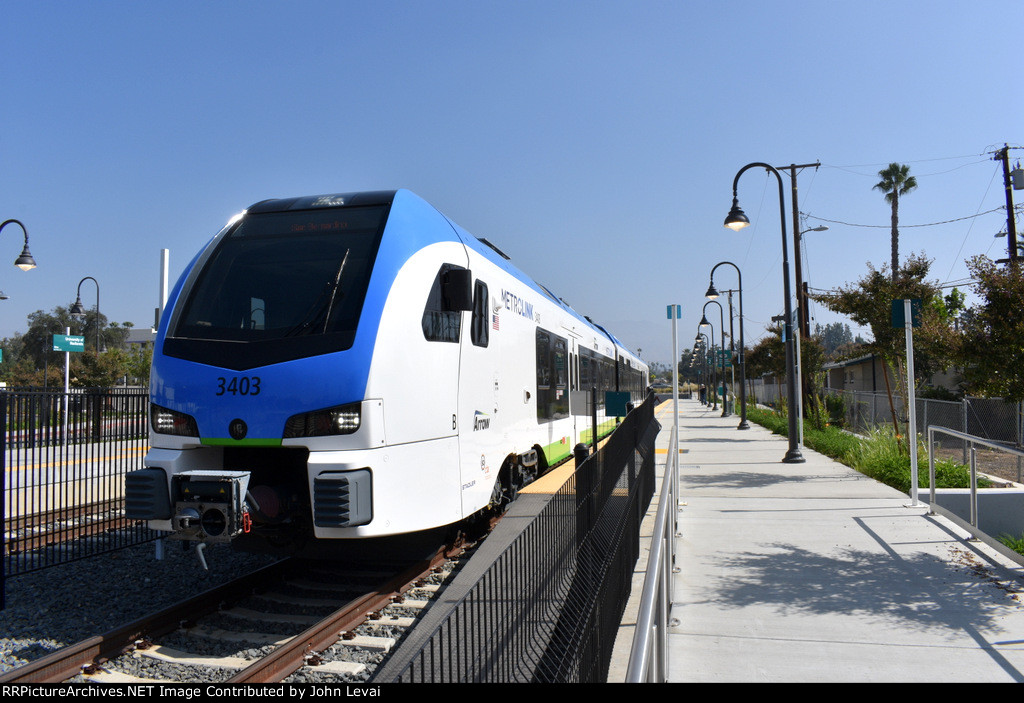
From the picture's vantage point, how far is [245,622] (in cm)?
585

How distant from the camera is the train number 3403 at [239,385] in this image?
5762 mm

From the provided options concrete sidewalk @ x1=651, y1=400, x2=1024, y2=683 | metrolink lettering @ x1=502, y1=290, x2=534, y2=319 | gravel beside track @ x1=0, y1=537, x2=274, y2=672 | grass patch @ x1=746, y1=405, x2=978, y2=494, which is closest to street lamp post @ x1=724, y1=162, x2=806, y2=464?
grass patch @ x1=746, y1=405, x2=978, y2=494

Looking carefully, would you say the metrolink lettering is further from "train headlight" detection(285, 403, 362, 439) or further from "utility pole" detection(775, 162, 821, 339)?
"utility pole" detection(775, 162, 821, 339)

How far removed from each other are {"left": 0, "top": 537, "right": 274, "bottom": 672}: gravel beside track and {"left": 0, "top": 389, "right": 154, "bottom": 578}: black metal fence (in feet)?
0.65

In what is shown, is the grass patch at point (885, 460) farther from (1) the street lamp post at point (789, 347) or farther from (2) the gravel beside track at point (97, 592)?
(2) the gravel beside track at point (97, 592)

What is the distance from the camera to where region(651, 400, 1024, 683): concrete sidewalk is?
16.0ft

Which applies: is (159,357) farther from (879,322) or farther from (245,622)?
(879,322)

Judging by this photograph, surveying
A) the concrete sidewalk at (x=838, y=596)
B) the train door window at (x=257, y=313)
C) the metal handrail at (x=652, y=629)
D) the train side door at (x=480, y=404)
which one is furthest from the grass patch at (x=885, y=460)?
the train door window at (x=257, y=313)

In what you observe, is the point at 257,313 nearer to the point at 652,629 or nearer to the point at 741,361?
the point at 652,629

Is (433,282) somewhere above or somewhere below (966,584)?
above

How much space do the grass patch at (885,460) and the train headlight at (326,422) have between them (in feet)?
31.1

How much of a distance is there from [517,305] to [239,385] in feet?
13.4
